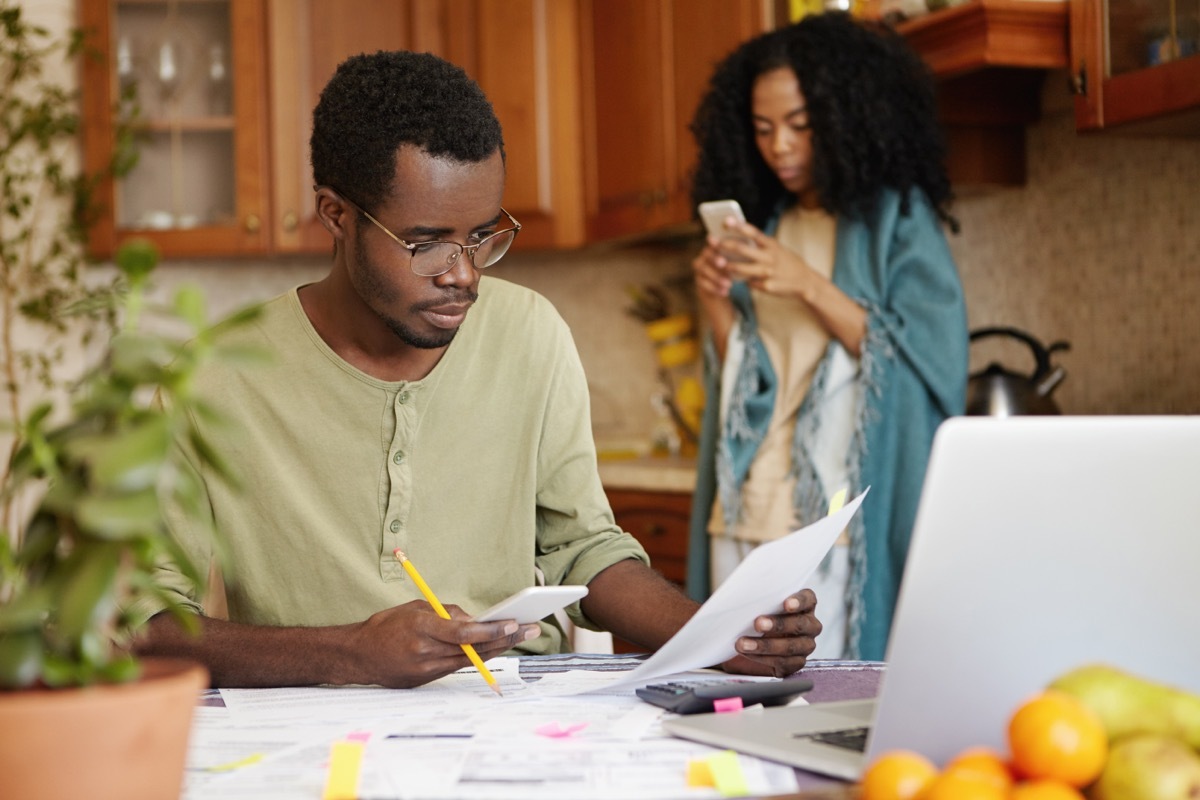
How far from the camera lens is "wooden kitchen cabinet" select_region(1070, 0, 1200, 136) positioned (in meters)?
1.91

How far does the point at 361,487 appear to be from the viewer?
145 centimetres

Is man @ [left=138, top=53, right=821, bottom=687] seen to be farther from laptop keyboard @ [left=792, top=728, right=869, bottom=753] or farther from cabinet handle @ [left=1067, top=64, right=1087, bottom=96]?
cabinet handle @ [left=1067, top=64, right=1087, bottom=96]

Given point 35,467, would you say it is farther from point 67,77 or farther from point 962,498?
point 67,77

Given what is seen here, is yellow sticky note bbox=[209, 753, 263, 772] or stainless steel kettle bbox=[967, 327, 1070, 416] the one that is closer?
yellow sticky note bbox=[209, 753, 263, 772]

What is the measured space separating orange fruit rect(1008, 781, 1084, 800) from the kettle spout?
1740 millimetres

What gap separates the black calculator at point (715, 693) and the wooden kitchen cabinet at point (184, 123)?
2835mm

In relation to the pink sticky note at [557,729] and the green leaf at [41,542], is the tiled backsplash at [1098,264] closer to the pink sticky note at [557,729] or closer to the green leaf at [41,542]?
the pink sticky note at [557,729]

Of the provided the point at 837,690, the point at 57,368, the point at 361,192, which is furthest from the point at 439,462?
the point at 57,368

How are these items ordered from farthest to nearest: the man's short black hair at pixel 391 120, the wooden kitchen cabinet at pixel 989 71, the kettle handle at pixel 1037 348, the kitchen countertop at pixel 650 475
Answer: the kitchen countertop at pixel 650 475 → the kettle handle at pixel 1037 348 → the wooden kitchen cabinet at pixel 989 71 → the man's short black hair at pixel 391 120

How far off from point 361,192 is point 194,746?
698 millimetres

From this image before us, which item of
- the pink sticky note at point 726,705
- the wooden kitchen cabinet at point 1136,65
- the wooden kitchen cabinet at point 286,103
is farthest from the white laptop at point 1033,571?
the wooden kitchen cabinet at point 286,103

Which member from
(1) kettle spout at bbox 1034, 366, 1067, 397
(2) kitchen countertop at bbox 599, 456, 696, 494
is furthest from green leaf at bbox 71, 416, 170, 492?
(2) kitchen countertop at bbox 599, 456, 696, 494

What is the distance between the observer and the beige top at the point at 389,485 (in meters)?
1.44

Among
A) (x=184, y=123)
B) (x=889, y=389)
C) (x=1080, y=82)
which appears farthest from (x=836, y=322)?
(x=184, y=123)
